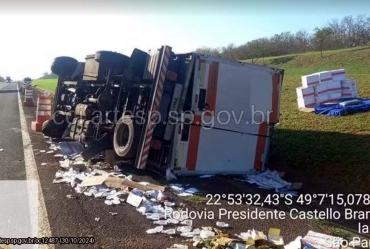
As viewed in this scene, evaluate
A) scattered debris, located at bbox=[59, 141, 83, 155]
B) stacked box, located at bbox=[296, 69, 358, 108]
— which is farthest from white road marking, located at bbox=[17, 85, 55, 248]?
stacked box, located at bbox=[296, 69, 358, 108]

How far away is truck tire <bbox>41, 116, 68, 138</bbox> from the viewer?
10.0 metres

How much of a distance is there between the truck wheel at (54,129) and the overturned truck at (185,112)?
8.32 feet

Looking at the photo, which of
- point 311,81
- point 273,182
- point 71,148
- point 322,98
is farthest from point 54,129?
point 322,98

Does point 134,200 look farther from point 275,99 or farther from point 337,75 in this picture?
point 337,75

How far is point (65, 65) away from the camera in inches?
403

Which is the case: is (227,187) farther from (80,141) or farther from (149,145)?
(80,141)

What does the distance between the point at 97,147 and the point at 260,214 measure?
359 centimetres

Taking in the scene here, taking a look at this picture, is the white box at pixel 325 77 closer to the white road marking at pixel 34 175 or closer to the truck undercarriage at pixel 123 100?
the truck undercarriage at pixel 123 100

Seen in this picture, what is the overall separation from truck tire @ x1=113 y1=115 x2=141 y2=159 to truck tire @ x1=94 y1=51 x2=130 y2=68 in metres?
1.21

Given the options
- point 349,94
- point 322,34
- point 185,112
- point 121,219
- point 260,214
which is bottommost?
point 121,219

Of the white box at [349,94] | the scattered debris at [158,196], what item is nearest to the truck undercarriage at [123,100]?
the scattered debris at [158,196]

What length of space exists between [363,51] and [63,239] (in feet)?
131

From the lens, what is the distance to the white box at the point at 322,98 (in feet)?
43.9

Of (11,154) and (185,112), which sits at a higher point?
(185,112)
